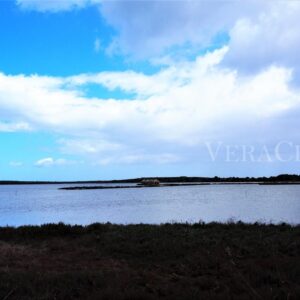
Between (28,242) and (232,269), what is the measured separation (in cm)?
707

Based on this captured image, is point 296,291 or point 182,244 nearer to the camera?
point 296,291

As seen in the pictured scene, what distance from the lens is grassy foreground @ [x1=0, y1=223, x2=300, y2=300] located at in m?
7.40

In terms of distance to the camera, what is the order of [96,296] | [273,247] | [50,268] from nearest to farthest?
1. [96,296]
2. [50,268]
3. [273,247]

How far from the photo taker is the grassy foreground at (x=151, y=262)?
7398 millimetres

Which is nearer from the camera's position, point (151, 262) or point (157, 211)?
point (151, 262)

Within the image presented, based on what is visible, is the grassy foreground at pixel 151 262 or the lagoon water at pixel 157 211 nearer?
the grassy foreground at pixel 151 262

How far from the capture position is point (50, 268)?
9984mm

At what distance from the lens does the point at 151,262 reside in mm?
10320

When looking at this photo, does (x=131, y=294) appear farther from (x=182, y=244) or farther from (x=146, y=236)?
(x=146, y=236)

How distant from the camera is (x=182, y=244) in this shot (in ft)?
39.1

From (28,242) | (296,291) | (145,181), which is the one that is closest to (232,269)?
(296,291)

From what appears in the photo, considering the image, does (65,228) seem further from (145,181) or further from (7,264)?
(145,181)

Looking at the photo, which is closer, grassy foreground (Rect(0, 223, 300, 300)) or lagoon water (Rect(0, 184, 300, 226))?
grassy foreground (Rect(0, 223, 300, 300))

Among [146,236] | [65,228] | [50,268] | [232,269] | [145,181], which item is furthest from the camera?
[145,181]
